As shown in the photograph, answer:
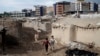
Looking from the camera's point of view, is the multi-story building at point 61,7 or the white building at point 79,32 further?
the multi-story building at point 61,7

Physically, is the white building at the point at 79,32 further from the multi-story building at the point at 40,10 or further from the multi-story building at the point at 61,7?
the multi-story building at the point at 40,10

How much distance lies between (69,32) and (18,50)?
3870mm

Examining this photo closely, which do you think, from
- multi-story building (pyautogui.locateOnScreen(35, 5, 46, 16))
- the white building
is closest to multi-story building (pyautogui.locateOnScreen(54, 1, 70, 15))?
multi-story building (pyautogui.locateOnScreen(35, 5, 46, 16))

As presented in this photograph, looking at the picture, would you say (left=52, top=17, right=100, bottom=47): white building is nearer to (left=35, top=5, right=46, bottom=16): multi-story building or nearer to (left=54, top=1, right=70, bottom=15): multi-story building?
(left=54, top=1, right=70, bottom=15): multi-story building

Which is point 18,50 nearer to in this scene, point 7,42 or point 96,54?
point 7,42

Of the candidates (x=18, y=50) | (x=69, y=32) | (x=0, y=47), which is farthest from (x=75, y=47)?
(x=0, y=47)

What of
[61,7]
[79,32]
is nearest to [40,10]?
[61,7]

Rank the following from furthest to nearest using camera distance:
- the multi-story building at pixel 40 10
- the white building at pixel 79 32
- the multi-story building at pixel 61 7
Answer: the multi-story building at pixel 40 10 → the multi-story building at pixel 61 7 → the white building at pixel 79 32

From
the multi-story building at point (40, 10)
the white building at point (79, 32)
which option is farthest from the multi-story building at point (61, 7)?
the white building at point (79, 32)

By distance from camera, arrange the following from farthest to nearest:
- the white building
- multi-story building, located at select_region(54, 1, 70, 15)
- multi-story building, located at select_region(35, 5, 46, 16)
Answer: multi-story building, located at select_region(35, 5, 46, 16)
multi-story building, located at select_region(54, 1, 70, 15)
the white building

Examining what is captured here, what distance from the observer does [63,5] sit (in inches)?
4104

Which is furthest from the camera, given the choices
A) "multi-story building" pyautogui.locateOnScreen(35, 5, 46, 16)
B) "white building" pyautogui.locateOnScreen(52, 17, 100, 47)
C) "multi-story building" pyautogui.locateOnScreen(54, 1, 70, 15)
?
"multi-story building" pyautogui.locateOnScreen(35, 5, 46, 16)

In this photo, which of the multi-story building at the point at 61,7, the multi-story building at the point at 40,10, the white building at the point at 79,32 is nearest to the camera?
the white building at the point at 79,32

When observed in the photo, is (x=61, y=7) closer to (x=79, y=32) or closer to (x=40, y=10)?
(x=40, y=10)
